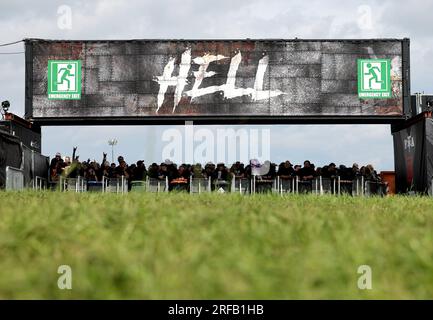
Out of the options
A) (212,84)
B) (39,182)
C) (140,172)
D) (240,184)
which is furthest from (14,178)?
(212,84)

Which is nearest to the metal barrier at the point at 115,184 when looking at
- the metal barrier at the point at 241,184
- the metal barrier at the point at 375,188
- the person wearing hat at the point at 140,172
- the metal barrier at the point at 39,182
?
the person wearing hat at the point at 140,172

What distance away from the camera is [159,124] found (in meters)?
34.3

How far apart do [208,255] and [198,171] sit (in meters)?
22.1

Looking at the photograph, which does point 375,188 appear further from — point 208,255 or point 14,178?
point 208,255

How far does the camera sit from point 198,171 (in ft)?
88.0

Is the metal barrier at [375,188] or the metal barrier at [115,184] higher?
the metal barrier at [115,184]

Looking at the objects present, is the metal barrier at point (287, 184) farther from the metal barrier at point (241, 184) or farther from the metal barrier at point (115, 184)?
the metal barrier at point (115, 184)

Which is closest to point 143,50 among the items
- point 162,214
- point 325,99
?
point 325,99

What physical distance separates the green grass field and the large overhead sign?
86.8ft

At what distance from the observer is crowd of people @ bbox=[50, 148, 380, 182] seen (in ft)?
84.8

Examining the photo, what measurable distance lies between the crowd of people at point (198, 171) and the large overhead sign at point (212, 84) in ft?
18.7

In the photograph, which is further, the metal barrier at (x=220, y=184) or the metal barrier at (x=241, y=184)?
the metal barrier at (x=241, y=184)

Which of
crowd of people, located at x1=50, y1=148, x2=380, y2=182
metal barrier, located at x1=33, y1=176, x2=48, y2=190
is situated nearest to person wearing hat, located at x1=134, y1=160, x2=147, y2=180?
crowd of people, located at x1=50, y1=148, x2=380, y2=182

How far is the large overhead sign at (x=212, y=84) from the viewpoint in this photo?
1320 inches
